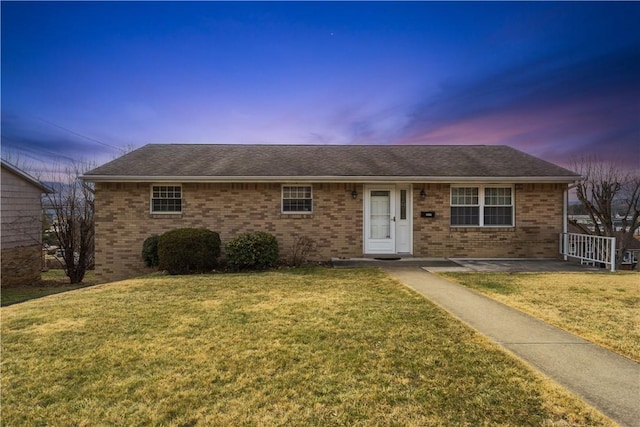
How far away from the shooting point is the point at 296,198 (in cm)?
1147

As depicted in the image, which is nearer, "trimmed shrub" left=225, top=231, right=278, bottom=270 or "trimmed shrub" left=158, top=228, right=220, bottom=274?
"trimmed shrub" left=158, top=228, right=220, bottom=274

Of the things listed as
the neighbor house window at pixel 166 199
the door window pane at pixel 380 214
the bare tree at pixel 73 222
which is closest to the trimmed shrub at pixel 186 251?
the neighbor house window at pixel 166 199

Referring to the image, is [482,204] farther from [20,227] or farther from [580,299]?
[20,227]

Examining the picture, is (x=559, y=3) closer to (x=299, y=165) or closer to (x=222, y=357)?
(x=299, y=165)

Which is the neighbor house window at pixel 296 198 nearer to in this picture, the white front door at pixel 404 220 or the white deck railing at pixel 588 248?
the white front door at pixel 404 220

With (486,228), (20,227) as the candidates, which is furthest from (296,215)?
(20,227)

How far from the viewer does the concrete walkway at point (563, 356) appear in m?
2.87

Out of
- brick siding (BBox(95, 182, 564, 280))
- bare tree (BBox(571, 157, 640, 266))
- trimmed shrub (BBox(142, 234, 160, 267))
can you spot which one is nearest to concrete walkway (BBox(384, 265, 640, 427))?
brick siding (BBox(95, 182, 564, 280))

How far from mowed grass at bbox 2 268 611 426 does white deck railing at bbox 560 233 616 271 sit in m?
7.86

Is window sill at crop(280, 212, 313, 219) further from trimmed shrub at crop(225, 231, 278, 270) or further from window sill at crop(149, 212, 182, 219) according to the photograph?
window sill at crop(149, 212, 182, 219)

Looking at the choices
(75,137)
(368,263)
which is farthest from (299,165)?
(75,137)

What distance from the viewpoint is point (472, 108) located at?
17172 millimetres

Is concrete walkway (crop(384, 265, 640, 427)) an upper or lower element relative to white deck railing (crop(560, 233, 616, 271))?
lower

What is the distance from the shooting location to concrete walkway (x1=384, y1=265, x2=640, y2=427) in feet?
9.42
